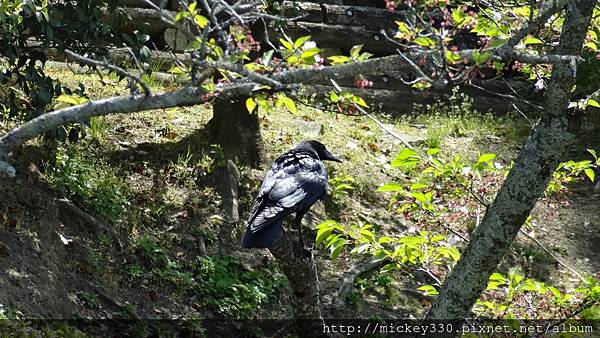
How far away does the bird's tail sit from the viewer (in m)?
5.34

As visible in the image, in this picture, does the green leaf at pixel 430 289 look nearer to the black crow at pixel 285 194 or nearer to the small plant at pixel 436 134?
the black crow at pixel 285 194

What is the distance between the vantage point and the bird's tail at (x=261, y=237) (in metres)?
5.34

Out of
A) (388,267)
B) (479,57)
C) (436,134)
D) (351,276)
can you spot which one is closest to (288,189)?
(388,267)

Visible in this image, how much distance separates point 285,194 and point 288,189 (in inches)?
2.3

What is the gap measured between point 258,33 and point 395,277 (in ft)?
8.63

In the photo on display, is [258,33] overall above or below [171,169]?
above

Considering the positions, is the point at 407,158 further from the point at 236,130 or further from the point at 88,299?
the point at 236,130

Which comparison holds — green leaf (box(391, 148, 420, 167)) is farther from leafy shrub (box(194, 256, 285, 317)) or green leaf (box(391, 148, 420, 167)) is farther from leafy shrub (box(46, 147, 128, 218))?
leafy shrub (box(46, 147, 128, 218))

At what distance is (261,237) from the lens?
537cm

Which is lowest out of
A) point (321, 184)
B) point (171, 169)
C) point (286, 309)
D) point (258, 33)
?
point (286, 309)

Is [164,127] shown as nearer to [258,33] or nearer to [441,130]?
[258,33]


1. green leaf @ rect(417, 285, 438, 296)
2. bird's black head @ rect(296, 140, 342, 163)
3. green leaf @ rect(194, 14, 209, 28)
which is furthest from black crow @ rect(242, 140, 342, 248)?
green leaf @ rect(194, 14, 209, 28)

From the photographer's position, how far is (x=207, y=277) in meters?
6.45

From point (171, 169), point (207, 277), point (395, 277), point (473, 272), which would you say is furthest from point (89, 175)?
point (473, 272)
